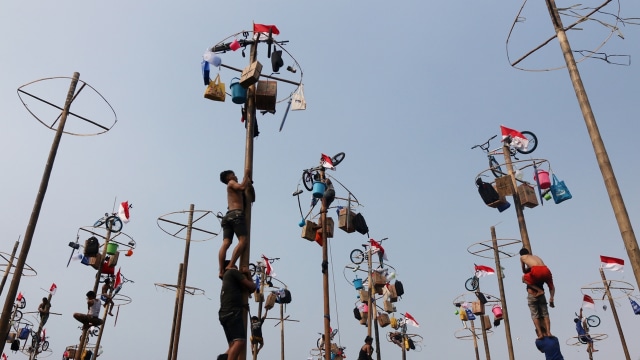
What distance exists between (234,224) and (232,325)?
4.40 feet

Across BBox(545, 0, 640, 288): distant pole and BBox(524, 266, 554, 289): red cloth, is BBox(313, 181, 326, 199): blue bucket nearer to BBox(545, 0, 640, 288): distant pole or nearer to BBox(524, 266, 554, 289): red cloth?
BBox(524, 266, 554, 289): red cloth

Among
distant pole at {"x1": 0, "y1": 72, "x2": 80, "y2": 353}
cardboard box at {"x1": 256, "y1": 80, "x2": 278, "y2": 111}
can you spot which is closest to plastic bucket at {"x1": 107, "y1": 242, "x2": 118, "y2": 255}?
distant pole at {"x1": 0, "y1": 72, "x2": 80, "y2": 353}

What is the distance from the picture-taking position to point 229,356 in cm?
554

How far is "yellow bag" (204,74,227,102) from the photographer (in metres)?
8.41

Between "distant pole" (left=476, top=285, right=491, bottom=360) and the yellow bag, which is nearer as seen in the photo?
the yellow bag

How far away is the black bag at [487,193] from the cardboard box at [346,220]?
3.73 m

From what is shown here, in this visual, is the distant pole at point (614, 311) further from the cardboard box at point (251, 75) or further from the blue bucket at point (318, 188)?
the cardboard box at point (251, 75)

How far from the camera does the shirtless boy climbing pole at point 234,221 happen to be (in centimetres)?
621

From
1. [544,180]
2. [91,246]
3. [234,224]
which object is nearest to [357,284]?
[544,180]

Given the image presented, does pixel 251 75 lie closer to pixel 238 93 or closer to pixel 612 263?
pixel 238 93

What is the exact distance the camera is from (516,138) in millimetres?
13430

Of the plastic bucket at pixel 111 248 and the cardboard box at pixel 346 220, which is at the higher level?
the plastic bucket at pixel 111 248

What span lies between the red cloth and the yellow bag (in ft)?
22.3

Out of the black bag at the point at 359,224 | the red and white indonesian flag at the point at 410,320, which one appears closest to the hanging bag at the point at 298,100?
the black bag at the point at 359,224
